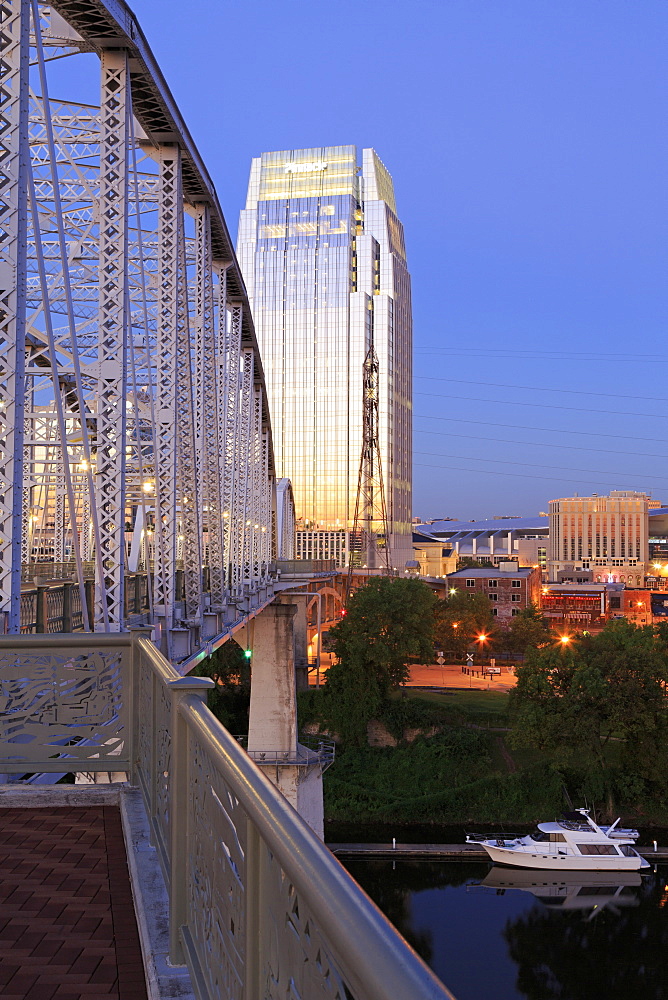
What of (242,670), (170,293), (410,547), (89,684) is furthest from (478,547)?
(89,684)

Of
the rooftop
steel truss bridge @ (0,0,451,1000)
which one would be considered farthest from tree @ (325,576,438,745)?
the rooftop

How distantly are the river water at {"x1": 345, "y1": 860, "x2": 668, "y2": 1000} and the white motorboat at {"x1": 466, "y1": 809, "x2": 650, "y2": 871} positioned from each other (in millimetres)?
492

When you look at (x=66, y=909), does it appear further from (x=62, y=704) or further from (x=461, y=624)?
(x=461, y=624)

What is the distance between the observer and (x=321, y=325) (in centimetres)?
12550

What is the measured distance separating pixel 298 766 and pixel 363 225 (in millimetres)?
107074

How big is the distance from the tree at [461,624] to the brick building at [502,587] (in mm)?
11843

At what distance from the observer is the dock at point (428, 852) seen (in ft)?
132

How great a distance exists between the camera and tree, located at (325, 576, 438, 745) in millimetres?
53875

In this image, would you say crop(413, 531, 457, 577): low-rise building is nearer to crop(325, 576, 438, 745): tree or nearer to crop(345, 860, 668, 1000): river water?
crop(325, 576, 438, 745): tree

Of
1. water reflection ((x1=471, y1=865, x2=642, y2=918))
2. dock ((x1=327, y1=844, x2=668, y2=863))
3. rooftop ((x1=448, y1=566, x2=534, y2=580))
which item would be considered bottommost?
water reflection ((x1=471, y1=865, x2=642, y2=918))

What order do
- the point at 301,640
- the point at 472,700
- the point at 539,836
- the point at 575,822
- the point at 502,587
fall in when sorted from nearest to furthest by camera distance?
the point at 575,822, the point at 539,836, the point at 472,700, the point at 301,640, the point at 502,587

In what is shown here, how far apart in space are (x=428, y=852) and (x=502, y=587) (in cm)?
5515

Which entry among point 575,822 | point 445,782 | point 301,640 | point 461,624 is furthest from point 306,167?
point 575,822

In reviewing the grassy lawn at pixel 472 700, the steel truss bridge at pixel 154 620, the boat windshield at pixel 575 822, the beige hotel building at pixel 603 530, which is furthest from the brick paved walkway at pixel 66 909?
the beige hotel building at pixel 603 530
